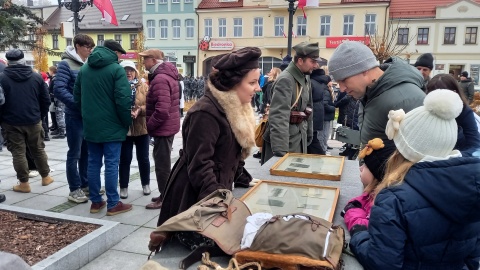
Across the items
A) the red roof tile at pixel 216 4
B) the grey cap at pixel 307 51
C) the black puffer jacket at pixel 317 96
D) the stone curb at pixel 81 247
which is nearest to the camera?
the stone curb at pixel 81 247

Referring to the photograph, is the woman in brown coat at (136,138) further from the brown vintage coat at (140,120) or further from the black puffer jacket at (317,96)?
the black puffer jacket at (317,96)

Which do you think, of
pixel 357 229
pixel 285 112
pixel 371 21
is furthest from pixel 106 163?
pixel 371 21

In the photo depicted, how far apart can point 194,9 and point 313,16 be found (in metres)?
11.5

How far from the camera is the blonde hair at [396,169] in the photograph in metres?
1.70

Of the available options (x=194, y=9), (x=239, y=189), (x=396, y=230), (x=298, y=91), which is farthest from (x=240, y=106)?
(x=194, y=9)

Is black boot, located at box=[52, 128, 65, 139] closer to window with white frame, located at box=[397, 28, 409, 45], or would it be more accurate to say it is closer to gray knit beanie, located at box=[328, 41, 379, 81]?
gray knit beanie, located at box=[328, 41, 379, 81]

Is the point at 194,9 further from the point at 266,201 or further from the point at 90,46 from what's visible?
the point at 266,201

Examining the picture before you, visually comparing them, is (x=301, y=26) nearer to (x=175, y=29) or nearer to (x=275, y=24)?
(x=275, y=24)

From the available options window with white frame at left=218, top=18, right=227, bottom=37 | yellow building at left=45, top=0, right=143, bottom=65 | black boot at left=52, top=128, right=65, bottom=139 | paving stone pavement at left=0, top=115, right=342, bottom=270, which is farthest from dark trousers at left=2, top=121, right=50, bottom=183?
yellow building at left=45, top=0, right=143, bottom=65

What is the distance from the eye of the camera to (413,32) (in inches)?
1310

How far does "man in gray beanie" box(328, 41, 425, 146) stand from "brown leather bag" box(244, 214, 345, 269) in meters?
0.92

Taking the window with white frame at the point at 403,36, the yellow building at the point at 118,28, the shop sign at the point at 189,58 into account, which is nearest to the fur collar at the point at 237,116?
the window with white frame at the point at 403,36

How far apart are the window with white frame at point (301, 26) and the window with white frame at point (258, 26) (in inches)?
134

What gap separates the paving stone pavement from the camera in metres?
3.53
